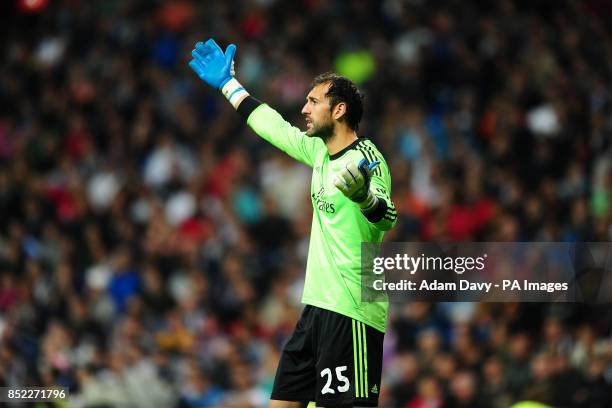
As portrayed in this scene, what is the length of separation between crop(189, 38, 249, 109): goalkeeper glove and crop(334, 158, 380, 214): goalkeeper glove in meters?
1.61

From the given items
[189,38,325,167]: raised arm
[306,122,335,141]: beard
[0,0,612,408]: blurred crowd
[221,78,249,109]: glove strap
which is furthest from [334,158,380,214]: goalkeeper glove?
[0,0,612,408]: blurred crowd

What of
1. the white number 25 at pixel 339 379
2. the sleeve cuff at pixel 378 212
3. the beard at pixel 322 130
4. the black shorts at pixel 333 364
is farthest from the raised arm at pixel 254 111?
the white number 25 at pixel 339 379

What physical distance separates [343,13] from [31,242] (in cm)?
521

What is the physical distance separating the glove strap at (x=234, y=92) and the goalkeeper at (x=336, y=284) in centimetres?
62

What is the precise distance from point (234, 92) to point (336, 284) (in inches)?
62.4

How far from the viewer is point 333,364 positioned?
7.13m

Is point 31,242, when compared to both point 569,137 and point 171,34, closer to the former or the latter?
point 171,34

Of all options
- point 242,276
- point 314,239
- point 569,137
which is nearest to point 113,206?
point 242,276

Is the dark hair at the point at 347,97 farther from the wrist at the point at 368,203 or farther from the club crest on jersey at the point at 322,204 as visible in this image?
the wrist at the point at 368,203

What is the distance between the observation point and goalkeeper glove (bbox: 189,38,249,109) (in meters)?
8.04

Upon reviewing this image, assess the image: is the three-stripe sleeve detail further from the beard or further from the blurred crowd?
the blurred crowd

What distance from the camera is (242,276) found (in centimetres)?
1428

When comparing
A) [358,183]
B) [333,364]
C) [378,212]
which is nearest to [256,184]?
[333,364]

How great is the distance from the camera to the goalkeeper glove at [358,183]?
6.55 m
